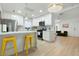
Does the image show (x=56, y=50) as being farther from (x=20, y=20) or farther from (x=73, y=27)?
(x=73, y=27)

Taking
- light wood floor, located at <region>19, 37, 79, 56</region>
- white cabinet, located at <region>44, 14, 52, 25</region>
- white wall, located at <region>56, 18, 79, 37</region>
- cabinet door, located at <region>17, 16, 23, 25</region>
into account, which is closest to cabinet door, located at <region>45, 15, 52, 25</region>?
white cabinet, located at <region>44, 14, 52, 25</region>

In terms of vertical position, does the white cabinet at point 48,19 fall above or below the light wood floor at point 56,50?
above

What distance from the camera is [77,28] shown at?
12703 millimetres

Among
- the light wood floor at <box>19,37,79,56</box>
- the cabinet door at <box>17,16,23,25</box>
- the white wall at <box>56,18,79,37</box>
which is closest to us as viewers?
the light wood floor at <box>19,37,79,56</box>

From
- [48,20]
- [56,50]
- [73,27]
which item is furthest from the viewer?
[73,27]

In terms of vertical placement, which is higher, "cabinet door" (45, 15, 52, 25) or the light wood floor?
Result: "cabinet door" (45, 15, 52, 25)

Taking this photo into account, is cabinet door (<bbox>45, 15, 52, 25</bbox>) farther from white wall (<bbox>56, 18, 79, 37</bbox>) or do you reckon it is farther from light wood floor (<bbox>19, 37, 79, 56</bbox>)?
white wall (<bbox>56, 18, 79, 37</bbox>)

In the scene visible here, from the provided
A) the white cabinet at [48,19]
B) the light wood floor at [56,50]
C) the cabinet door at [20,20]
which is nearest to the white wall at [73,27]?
the white cabinet at [48,19]

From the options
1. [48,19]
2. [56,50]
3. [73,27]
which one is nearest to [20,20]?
[48,19]

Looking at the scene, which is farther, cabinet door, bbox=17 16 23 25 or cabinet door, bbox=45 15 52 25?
cabinet door, bbox=17 16 23 25

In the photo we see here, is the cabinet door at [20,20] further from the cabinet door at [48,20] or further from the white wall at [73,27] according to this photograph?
the white wall at [73,27]

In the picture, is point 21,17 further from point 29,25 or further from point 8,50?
point 8,50

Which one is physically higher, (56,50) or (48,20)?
(48,20)

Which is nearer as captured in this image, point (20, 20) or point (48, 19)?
A: point (48, 19)
